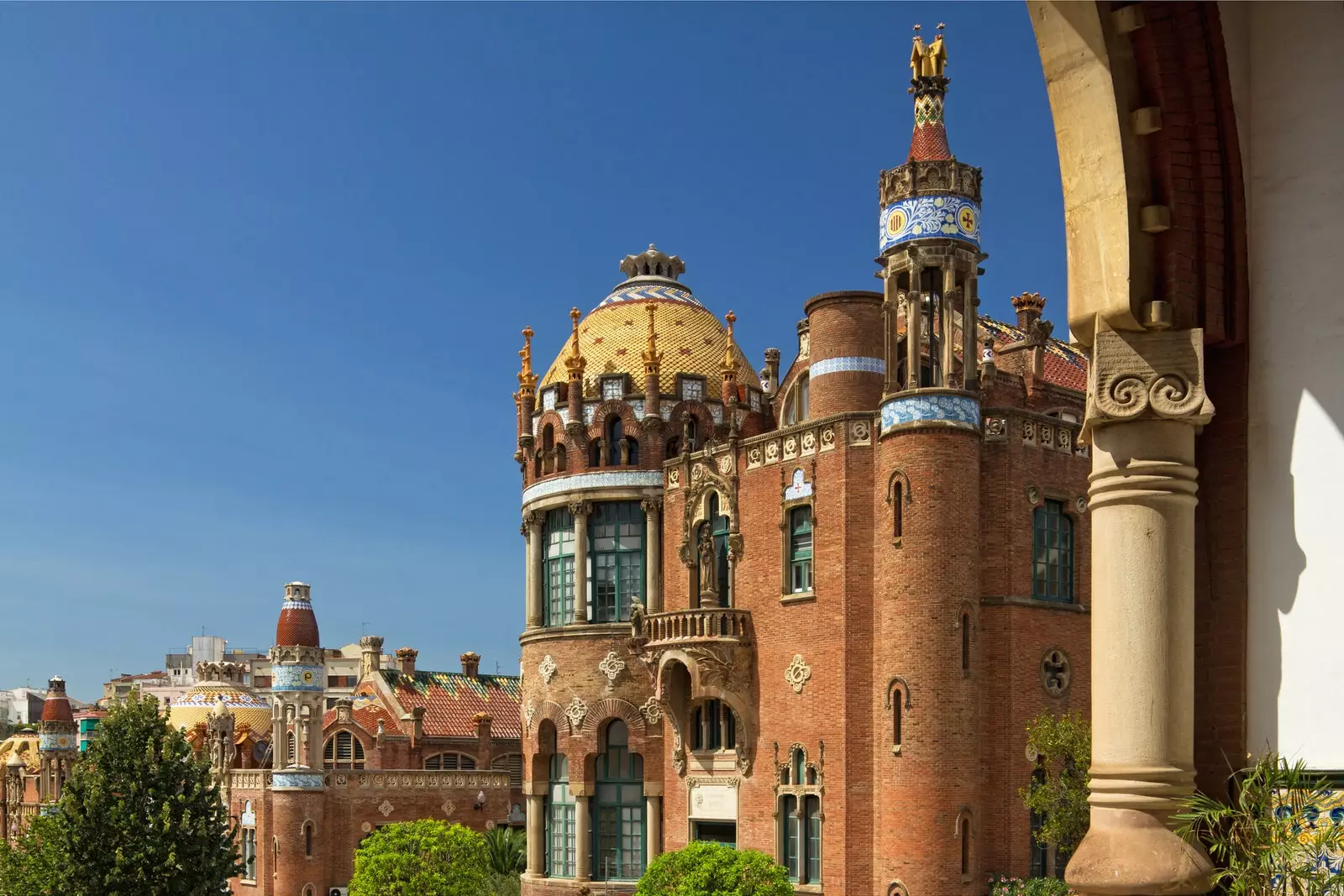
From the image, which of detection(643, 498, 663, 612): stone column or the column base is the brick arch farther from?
the column base

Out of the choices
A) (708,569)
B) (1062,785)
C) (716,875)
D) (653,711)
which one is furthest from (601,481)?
(1062,785)

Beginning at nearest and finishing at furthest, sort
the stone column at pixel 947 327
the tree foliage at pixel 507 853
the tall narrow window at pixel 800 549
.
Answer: the stone column at pixel 947 327, the tall narrow window at pixel 800 549, the tree foliage at pixel 507 853

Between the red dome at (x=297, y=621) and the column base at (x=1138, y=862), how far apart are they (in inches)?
1909

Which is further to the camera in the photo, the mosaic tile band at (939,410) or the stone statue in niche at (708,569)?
the stone statue in niche at (708,569)

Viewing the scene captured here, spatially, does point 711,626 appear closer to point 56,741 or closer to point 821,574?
point 821,574

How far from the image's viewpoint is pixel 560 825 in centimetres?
4044

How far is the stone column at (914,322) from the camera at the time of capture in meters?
31.0

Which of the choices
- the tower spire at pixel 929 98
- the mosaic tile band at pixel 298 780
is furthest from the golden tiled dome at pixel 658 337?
the mosaic tile band at pixel 298 780

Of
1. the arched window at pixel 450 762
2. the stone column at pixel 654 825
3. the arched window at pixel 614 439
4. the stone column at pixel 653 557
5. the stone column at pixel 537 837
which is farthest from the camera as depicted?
the arched window at pixel 450 762

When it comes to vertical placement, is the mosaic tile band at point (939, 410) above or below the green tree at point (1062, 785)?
above

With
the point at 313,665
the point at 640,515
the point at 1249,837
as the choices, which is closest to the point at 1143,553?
the point at 1249,837

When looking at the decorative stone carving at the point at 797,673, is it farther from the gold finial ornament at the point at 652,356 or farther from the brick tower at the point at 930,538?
the gold finial ornament at the point at 652,356

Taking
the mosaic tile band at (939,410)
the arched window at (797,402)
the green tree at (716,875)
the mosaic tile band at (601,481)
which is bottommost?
the green tree at (716,875)

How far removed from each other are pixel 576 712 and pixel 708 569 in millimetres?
6042
